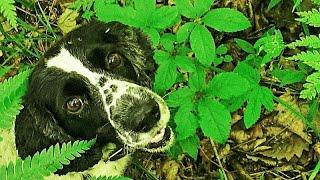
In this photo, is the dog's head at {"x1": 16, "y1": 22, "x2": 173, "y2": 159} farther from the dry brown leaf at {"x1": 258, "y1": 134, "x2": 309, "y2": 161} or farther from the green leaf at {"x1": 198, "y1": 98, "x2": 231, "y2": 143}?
the dry brown leaf at {"x1": 258, "y1": 134, "x2": 309, "y2": 161}

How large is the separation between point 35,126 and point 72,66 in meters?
0.54

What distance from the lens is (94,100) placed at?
349cm

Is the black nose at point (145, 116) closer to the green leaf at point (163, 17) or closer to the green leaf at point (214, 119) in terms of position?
the green leaf at point (214, 119)

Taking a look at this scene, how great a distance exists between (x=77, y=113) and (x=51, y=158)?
1.35 meters

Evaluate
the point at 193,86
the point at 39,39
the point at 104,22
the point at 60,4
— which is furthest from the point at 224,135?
the point at 60,4

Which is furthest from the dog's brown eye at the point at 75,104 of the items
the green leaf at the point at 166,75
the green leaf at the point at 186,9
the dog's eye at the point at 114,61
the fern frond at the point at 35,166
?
the fern frond at the point at 35,166

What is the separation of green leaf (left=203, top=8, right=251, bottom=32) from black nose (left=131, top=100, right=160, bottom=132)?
1.93 feet

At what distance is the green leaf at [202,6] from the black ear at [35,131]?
3.81 ft

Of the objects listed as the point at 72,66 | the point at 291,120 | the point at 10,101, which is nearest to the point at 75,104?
the point at 72,66

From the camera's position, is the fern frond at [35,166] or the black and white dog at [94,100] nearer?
the fern frond at [35,166]

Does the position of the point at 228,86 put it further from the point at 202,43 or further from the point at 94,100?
the point at 94,100

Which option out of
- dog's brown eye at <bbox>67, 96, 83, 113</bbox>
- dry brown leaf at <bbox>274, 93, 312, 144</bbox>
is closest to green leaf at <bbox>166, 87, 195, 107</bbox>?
dog's brown eye at <bbox>67, 96, 83, 113</bbox>

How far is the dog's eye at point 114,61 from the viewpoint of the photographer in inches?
140

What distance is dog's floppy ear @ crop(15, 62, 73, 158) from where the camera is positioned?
3.61 m
